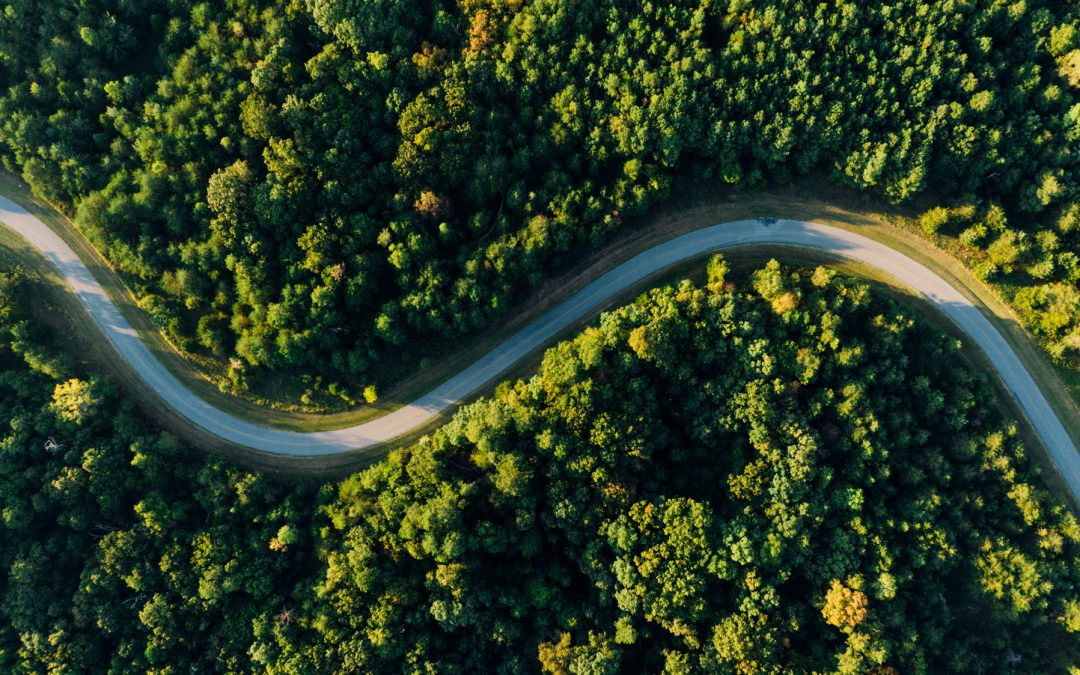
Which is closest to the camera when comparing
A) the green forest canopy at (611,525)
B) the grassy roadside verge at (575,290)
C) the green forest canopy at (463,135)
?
the green forest canopy at (611,525)

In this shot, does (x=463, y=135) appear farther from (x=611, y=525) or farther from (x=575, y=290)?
(x=611, y=525)

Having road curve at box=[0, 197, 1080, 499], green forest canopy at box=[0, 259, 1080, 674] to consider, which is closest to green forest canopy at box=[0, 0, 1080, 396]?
road curve at box=[0, 197, 1080, 499]

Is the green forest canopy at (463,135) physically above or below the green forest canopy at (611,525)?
above

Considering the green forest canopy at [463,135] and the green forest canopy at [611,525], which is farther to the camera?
the green forest canopy at [463,135]

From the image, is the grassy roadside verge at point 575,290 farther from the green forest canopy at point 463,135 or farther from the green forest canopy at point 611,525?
the green forest canopy at point 611,525

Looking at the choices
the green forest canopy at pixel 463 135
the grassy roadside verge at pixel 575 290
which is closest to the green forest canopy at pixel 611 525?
the grassy roadside verge at pixel 575 290

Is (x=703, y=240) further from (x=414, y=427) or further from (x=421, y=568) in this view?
(x=421, y=568)

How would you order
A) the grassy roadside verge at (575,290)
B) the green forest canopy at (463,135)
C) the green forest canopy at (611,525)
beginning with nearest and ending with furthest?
the green forest canopy at (611,525) < the green forest canopy at (463,135) < the grassy roadside verge at (575,290)
